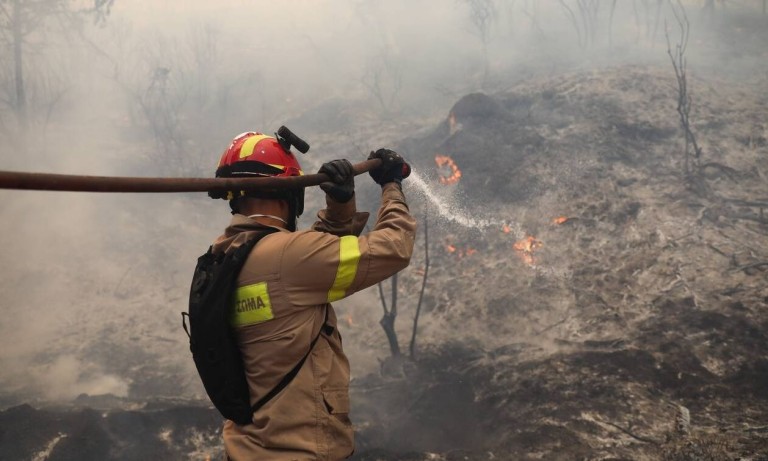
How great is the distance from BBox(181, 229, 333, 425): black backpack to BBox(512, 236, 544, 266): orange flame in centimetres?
725

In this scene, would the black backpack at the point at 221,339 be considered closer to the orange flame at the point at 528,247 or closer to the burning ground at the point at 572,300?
the burning ground at the point at 572,300

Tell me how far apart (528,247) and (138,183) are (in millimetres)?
8078

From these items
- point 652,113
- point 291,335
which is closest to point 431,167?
point 652,113

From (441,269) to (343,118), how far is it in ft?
37.9

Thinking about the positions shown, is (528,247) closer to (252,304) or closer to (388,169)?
(388,169)

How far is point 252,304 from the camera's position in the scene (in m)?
1.88

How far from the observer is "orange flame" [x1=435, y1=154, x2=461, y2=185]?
11.0 meters

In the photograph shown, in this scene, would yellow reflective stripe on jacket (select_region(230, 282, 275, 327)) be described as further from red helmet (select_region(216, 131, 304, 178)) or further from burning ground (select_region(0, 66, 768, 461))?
burning ground (select_region(0, 66, 768, 461))

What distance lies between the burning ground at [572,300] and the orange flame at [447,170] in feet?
0.13

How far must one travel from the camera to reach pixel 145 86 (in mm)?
23281

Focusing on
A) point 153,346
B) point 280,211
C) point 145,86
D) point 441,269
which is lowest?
point 153,346

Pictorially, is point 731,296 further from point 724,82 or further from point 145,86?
point 145,86

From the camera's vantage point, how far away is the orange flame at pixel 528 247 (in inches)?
339

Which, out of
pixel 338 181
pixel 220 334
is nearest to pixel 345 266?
pixel 338 181
